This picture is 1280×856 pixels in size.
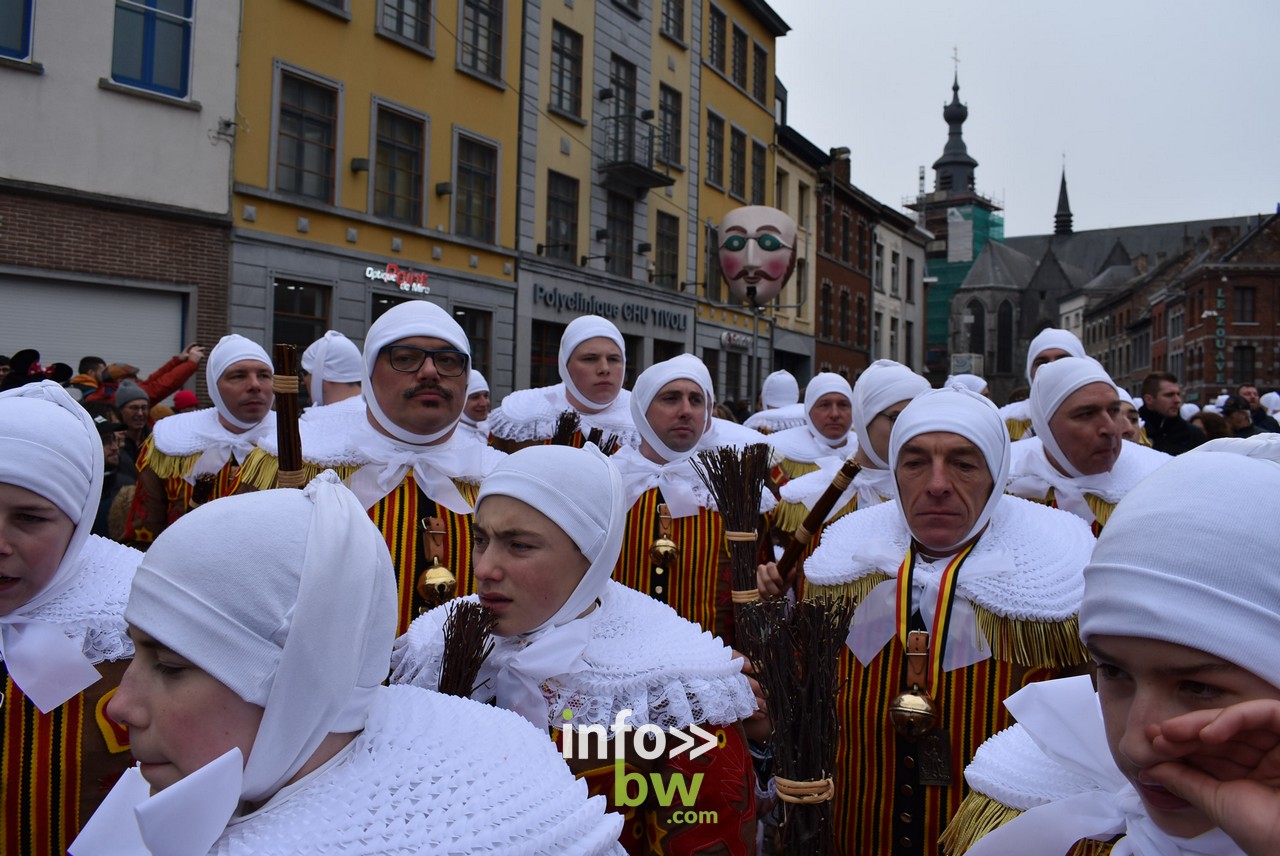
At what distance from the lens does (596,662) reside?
105 inches

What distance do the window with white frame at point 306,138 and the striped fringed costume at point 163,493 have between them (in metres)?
11.3

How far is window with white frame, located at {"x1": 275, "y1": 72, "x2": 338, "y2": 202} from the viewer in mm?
16127

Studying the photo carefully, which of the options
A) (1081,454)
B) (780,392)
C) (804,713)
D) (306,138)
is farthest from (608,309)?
(804,713)

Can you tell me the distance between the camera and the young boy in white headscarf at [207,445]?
5.66 m

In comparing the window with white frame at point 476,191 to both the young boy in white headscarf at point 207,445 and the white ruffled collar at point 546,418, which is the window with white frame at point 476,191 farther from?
the young boy in white headscarf at point 207,445

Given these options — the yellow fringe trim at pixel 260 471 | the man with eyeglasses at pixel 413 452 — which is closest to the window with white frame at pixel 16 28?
the yellow fringe trim at pixel 260 471

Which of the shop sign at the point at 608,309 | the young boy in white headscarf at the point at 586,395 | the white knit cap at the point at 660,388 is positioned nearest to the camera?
the white knit cap at the point at 660,388

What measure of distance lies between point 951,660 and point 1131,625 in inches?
58.0

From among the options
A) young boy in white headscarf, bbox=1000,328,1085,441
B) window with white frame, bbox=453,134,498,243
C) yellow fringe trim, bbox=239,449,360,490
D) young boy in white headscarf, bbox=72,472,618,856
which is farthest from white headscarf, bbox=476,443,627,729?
window with white frame, bbox=453,134,498,243

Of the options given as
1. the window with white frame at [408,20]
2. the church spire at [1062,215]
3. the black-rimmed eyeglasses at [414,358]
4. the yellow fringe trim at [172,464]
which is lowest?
the yellow fringe trim at [172,464]

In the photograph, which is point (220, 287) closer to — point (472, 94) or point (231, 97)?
point (231, 97)

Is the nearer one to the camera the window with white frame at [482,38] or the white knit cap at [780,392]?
the white knit cap at [780,392]

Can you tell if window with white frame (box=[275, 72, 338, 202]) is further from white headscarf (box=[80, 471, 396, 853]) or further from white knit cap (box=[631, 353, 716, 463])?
white headscarf (box=[80, 471, 396, 853])

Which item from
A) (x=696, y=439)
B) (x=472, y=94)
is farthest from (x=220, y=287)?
(x=696, y=439)
